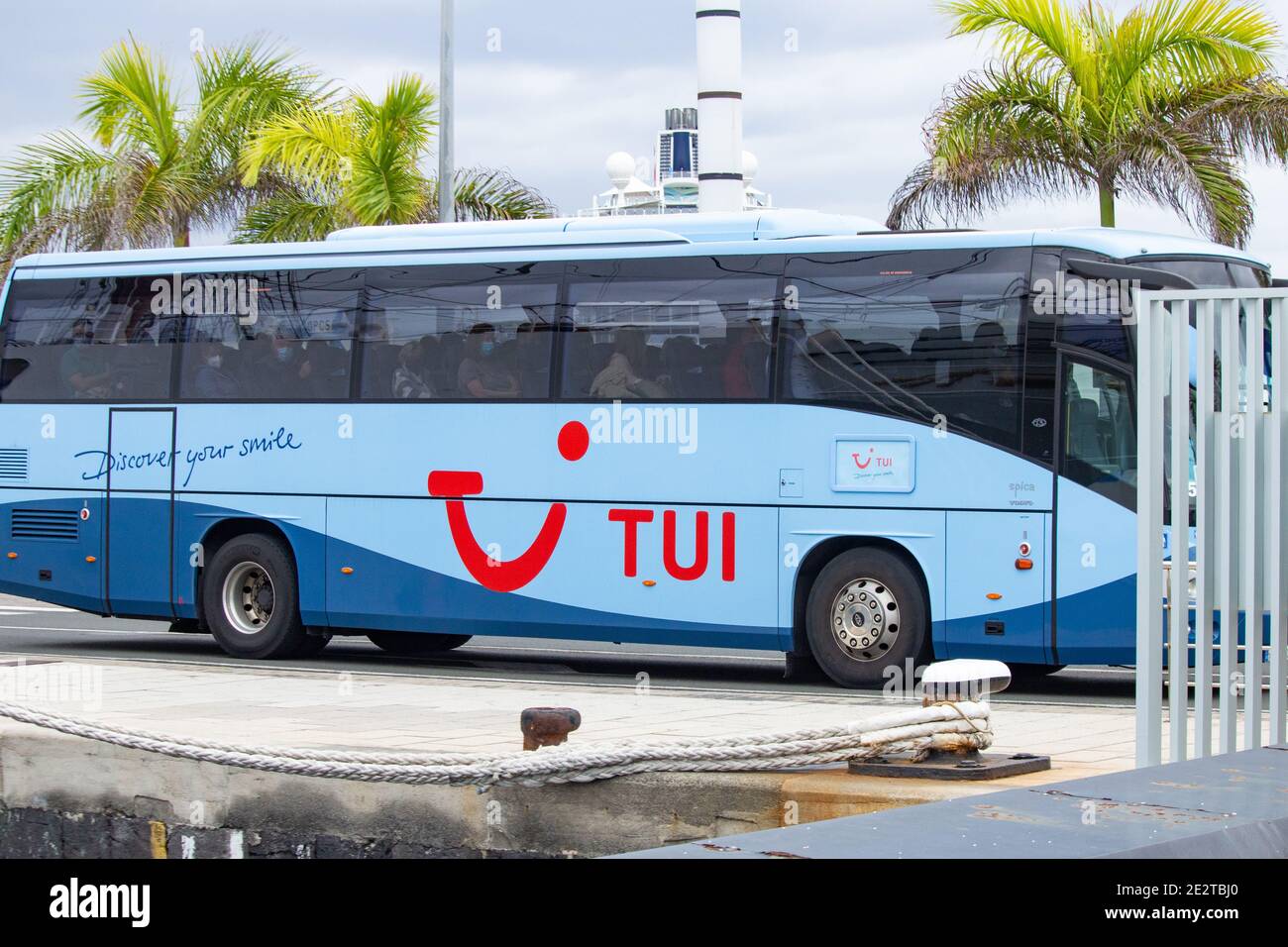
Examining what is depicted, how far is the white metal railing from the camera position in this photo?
6.46m

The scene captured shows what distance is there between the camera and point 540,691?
11320 mm

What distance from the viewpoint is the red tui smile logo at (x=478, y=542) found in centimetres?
1455

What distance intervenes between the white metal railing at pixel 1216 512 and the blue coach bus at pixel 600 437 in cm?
604

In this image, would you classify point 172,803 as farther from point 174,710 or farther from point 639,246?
point 639,246

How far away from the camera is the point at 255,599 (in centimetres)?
1639

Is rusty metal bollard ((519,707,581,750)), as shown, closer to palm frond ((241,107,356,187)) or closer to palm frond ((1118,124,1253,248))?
palm frond ((1118,124,1253,248))

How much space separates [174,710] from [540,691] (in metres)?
2.34

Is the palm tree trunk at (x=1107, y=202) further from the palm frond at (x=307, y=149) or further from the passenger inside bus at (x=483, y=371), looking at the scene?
the passenger inside bus at (x=483, y=371)

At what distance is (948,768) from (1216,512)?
1.31 meters

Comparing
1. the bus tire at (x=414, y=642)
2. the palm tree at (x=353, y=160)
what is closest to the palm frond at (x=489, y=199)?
the palm tree at (x=353, y=160)

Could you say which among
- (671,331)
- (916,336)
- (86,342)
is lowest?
(916,336)

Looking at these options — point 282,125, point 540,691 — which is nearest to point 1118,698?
point 540,691

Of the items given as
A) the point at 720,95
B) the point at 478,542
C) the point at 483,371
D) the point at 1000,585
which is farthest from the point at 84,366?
the point at 720,95

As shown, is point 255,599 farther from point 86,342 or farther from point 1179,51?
point 1179,51
